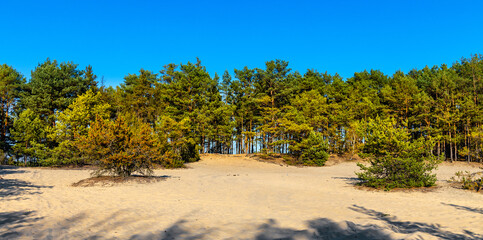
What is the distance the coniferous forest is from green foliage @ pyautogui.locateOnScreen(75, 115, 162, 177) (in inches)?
2.5

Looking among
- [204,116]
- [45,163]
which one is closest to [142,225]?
[45,163]

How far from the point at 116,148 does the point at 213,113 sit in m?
25.9

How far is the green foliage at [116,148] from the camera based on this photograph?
1522 cm

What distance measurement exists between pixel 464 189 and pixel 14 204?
19.0 m

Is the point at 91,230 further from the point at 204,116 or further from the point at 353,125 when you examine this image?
the point at 353,125

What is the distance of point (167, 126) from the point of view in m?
28.5

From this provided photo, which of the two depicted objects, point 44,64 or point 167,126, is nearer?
point 167,126

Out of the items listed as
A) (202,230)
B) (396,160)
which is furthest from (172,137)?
(202,230)

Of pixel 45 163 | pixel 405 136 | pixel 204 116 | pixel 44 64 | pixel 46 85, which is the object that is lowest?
pixel 45 163

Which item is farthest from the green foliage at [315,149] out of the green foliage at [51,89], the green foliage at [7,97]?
the green foliage at [7,97]

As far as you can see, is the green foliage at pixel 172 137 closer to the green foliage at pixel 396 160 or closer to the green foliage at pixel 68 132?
the green foliage at pixel 68 132

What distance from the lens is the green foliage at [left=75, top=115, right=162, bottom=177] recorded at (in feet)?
49.9

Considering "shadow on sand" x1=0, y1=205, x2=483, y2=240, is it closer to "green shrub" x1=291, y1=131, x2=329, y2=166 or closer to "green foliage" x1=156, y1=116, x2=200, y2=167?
"green foliage" x1=156, y1=116, x2=200, y2=167

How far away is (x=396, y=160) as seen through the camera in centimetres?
1380
